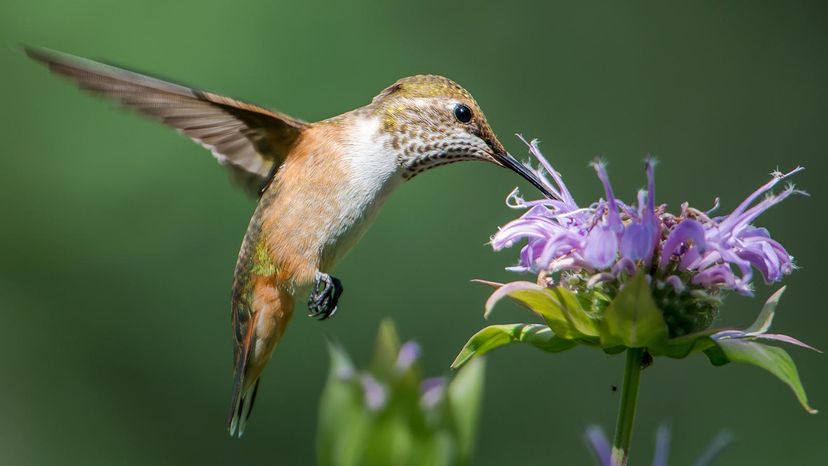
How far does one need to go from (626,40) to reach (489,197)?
149 cm

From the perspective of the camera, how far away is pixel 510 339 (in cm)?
186

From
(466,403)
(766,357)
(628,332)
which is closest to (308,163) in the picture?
(628,332)

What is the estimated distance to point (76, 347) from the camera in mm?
4488

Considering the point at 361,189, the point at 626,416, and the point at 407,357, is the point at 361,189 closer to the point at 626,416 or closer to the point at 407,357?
the point at 626,416

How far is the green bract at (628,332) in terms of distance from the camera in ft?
5.35

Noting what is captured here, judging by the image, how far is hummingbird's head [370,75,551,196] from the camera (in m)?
2.46

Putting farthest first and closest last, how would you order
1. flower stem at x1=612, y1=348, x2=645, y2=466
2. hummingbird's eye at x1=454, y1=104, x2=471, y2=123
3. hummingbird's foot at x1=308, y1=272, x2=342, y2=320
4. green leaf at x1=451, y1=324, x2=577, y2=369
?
hummingbird's eye at x1=454, y1=104, x2=471, y2=123
hummingbird's foot at x1=308, y1=272, x2=342, y2=320
green leaf at x1=451, y1=324, x2=577, y2=369
flower stem at x1=612, y1=348, x2=645, y2=466

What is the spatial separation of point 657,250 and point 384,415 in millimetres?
837

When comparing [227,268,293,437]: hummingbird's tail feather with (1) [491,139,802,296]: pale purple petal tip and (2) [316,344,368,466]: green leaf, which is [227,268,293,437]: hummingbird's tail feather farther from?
(2) [316,344,368,466]: green leaf

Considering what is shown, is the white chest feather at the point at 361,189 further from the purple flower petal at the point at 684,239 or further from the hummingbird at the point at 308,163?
the purple flower petal at the point at 684,239

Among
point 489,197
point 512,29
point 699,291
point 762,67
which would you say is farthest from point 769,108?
point 699,291

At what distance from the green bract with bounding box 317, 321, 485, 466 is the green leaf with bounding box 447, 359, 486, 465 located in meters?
0.02

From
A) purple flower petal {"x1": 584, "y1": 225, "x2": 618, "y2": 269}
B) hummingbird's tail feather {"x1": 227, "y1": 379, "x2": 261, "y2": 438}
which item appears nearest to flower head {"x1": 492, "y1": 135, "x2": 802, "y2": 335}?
purple flower petal {"x1": 584, "y1": 225, "x2": 618, "y2": 269}

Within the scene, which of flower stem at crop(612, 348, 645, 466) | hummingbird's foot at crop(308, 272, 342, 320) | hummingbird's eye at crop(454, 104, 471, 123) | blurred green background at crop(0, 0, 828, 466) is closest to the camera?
flower stem at crop(612, 348, 645, 466)
